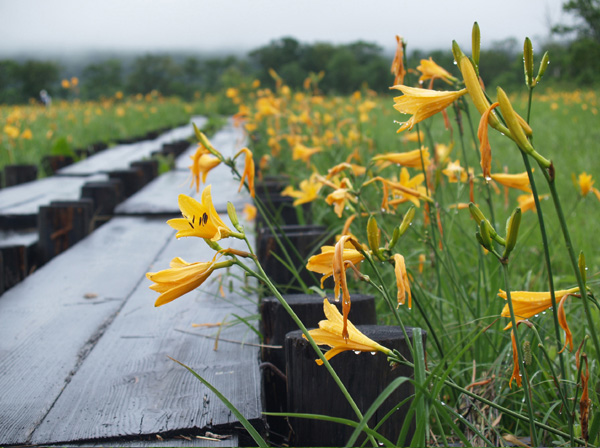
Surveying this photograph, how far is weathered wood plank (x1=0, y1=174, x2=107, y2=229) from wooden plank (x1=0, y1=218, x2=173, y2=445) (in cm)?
Result: 43

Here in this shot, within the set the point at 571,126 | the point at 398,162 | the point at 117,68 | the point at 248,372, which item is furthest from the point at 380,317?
the point at 117,68

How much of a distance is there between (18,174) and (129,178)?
121 cm

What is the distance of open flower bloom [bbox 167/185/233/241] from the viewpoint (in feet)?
2.40

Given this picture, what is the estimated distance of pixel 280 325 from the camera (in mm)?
1236

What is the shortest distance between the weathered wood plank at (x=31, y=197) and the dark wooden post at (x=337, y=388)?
6.02 ft

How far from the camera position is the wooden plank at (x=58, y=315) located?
107 cm

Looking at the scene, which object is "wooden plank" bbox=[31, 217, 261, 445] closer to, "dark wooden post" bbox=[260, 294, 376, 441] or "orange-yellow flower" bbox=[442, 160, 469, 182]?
"dark wooden post" bbox=[260, 294, 376, 441]

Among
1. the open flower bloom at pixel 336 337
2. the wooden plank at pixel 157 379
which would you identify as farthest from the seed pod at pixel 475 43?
the wooden plank at pixel 157 379

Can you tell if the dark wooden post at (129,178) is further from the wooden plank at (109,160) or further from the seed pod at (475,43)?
the seed pod at (475,43)

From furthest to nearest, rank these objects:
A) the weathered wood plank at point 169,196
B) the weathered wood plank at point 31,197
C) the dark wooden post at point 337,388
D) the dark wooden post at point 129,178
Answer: the dark wooden post at point 129,178 → the weathered wood plank at point 169,196 → the weathered wood plank at point 31,197 → the dark wooden post at point 337,388

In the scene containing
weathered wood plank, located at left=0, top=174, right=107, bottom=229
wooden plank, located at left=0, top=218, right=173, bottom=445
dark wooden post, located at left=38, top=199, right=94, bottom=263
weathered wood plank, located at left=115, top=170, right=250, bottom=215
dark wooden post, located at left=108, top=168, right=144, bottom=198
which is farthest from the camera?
dark wooden post, located at left=108, top=168, right=144, bottom=198

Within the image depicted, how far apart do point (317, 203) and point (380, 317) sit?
1.28 m

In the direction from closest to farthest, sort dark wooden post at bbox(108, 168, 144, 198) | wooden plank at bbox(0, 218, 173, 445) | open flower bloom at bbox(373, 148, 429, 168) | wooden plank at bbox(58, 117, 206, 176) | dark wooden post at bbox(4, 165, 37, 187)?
wooden plank at bbox(0, 218, 173, 445), open flower bloom at bbox(373, 148, 429, 168), dark wooden post at bbox(108, 168, 144, 198), dark wooden post at bbox(4, 165, 37, 187), wooden plank at bbox(58, 117, 206, 176)

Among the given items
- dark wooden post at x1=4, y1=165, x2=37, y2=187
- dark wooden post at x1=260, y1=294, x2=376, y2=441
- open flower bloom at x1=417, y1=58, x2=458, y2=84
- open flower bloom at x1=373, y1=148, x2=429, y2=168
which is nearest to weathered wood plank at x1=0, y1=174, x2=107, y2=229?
dark wooden post at x1=4, y1=165, x2=37, y2=187
